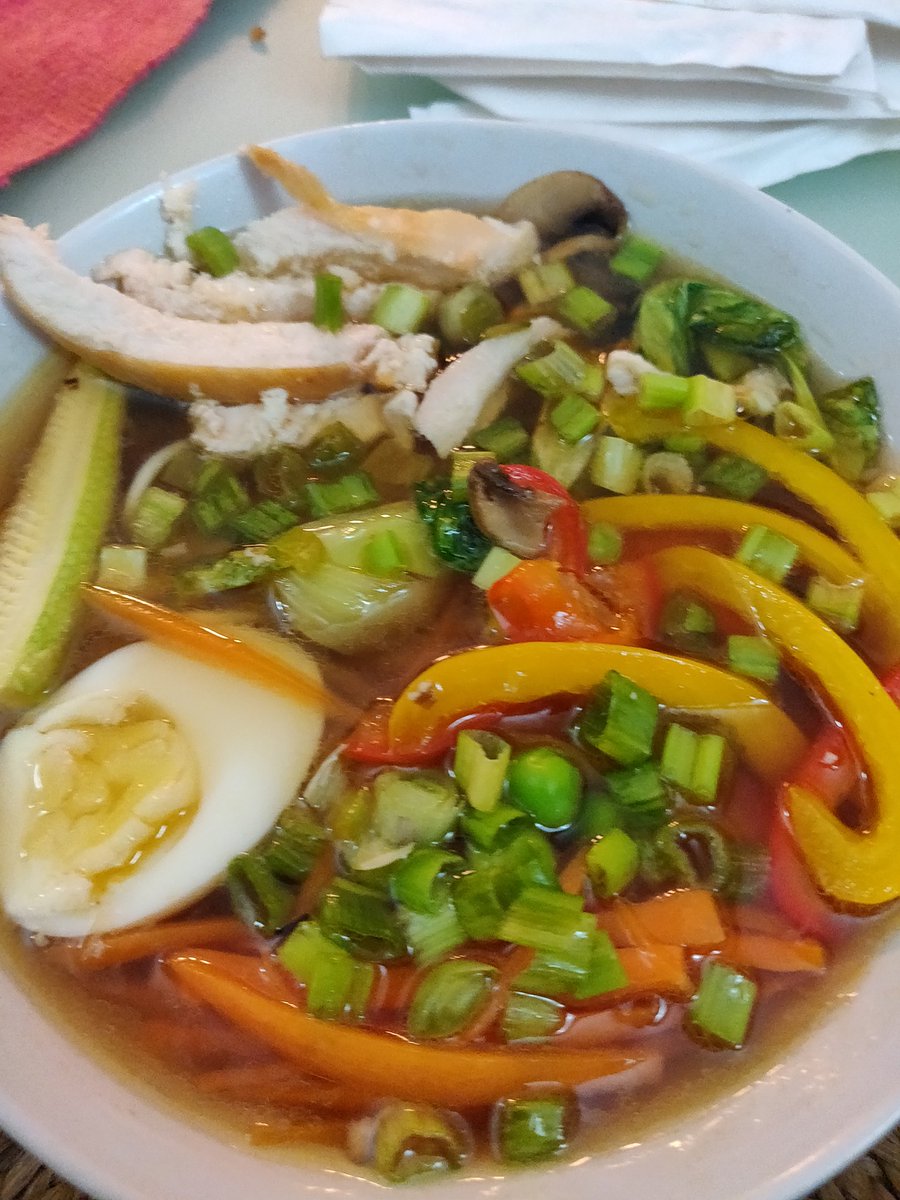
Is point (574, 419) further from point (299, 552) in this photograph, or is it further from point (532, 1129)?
point (532, 1129)

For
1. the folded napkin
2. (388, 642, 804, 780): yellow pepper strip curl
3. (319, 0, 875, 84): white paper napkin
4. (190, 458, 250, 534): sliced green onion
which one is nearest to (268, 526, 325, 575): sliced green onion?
(190, 458, 250, 534): sliced green onion

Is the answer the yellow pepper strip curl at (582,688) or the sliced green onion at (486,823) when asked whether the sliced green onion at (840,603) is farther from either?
the sliced green onion at (486,823)

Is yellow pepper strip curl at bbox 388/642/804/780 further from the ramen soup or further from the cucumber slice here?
the cucumber slice

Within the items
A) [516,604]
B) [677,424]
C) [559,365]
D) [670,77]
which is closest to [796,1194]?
[516,604]

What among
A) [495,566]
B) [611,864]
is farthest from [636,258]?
[611,864]

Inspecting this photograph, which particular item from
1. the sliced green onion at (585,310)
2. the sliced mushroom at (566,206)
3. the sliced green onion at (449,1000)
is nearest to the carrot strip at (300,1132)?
the sliced green onion at (449,1000)

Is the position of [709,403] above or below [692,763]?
above

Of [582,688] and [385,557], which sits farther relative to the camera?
[385,557]

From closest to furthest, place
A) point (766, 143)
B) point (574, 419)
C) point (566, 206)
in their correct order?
point (574, 419) → point (566, 206) → point (766, 143)

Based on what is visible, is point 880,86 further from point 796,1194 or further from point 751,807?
point 796,1194
